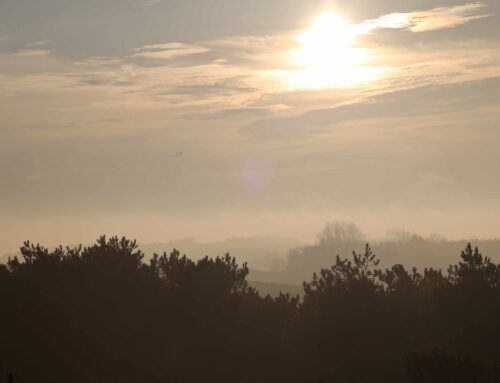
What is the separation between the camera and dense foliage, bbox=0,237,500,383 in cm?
3262

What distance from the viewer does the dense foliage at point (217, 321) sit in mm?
32625

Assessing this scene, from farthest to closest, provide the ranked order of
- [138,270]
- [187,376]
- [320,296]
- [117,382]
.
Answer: [138,270] → [320,296] → [187,376] → [117,382]

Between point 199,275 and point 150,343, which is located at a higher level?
point 199,275

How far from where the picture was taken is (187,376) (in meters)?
34.0

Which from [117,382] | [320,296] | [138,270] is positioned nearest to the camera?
[117,382]

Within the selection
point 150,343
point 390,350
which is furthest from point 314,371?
point 150,343

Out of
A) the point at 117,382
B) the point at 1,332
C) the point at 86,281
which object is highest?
the point at 86,281

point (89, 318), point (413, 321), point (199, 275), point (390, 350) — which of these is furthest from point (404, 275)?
point (89, 318)

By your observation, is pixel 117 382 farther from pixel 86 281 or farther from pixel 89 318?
pixel 86 281

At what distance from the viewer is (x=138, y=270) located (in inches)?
1695

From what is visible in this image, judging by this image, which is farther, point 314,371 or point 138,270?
point 138,270

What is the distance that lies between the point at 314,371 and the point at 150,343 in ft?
28.2

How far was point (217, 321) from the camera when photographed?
→ 38.0m

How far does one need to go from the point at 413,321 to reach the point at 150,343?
14.0 meters
